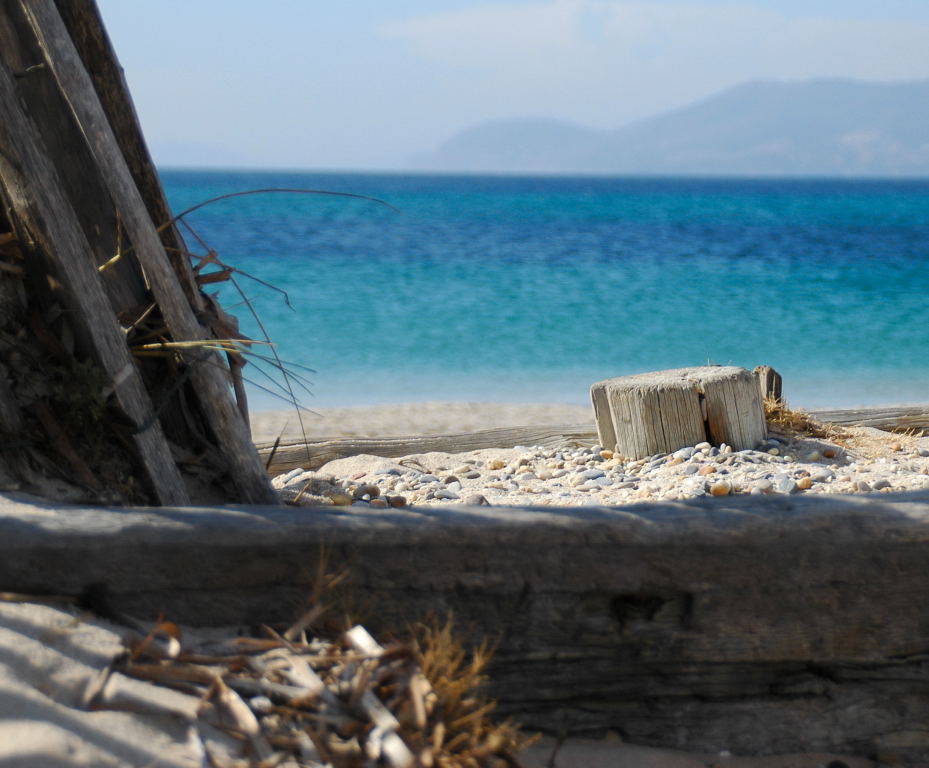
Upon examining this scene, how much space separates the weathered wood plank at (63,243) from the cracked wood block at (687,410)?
280 centimetres

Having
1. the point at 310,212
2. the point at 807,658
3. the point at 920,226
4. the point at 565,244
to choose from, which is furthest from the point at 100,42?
the point at 310,212

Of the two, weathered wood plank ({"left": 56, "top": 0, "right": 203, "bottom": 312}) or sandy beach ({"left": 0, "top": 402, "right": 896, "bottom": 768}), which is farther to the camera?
weathered wood plank ({"left": 56, "top": 0, "right": 203, "bottom": 312})

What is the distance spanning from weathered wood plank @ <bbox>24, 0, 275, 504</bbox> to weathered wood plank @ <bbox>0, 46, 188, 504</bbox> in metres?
0.12

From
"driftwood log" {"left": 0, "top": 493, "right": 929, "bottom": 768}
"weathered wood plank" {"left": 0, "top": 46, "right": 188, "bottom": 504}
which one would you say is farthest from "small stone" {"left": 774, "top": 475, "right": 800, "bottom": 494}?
"weathered wood plank" {"left": 0, "top": 46, "right": 188, "bottom": 504}

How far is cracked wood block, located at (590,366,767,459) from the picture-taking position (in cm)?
457

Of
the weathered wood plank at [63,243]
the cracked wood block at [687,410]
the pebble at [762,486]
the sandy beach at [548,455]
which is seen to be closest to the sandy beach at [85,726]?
the sandy beach at [548,455]

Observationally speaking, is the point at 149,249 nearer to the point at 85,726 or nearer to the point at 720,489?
the point at 85,726

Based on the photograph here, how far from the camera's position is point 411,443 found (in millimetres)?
5137

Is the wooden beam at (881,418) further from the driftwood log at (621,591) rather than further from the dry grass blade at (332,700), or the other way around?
the dry grass blade at (332,700)

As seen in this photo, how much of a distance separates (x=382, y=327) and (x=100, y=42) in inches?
494

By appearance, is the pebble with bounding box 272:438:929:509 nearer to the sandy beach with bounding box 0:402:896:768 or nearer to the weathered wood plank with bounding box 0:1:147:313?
the weathered wood plank with bounding box 0:1:147:313

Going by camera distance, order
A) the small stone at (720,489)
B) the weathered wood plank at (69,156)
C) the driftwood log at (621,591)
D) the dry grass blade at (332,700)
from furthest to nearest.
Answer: the small stone at (720,489) → the weathered wood plank at (69,156) → the driftwood log at (621,591) → the dry grass blade at (332,700)

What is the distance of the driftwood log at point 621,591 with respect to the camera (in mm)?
1840

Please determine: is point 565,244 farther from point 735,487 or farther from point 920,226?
point 735,487
